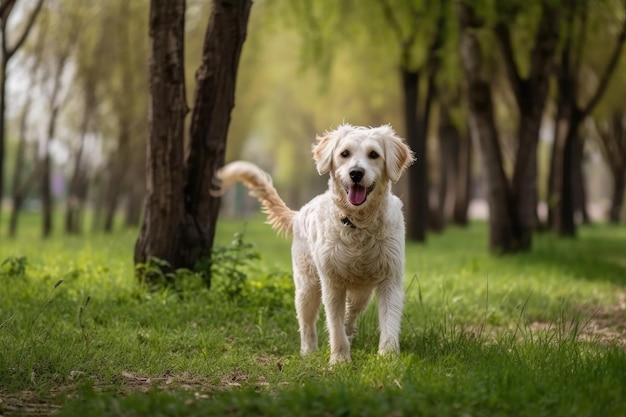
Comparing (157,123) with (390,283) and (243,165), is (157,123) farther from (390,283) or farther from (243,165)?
(390,283)

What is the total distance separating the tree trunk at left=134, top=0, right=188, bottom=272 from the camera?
9.24 m

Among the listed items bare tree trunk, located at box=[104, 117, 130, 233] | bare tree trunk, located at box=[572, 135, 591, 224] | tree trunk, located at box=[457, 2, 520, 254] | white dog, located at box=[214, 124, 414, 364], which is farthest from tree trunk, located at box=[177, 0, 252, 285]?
bare tree trunk, located at box=[572, 135, 591, 224]

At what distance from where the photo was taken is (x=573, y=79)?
72.4 ft

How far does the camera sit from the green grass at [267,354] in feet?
15.2

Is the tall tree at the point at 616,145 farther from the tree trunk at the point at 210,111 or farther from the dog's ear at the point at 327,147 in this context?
the dog's ear at the point at 327,147

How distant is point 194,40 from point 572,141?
10.9 m

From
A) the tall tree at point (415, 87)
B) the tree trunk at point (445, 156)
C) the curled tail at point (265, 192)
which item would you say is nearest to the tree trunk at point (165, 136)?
the curled tail at point (265, 192)

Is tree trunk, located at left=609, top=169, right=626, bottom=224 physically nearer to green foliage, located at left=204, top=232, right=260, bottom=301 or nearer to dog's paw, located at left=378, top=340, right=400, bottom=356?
green foliage, located at left=204, top=232, right=260, bottom=301

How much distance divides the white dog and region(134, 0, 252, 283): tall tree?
2.69 metres

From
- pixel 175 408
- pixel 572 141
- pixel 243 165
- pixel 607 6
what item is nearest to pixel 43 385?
pixel 175 408

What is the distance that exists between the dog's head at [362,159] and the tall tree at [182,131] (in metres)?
2.95

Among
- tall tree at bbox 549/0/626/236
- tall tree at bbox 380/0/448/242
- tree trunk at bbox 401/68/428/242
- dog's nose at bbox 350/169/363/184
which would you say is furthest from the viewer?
tall tree at bbox 549/0/626/236

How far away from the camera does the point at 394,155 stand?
6.55m

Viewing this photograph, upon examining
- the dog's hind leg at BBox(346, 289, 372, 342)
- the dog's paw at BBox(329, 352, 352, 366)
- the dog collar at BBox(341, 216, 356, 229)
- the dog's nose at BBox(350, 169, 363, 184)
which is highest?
the dog's nose at BBox(350, 169, 363, 184)
